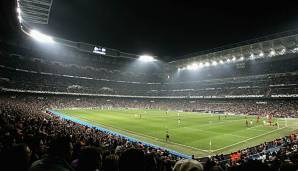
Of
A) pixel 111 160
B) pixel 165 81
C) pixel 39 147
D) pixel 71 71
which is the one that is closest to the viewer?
pixel 111 160

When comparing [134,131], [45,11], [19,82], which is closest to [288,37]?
[134,131]

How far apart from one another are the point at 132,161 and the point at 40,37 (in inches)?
3491

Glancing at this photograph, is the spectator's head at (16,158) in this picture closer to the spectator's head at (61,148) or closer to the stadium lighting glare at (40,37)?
the spectator's head at (61,148)

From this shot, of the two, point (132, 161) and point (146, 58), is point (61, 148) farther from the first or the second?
point (146, 58)

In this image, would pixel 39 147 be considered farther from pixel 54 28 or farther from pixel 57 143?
pixel 54 28

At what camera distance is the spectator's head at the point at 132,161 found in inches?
97.1

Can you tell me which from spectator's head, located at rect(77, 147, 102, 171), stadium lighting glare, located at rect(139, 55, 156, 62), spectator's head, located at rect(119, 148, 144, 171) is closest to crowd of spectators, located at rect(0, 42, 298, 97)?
stadium lighting glare, located at rect(139, 55, 156, 62)

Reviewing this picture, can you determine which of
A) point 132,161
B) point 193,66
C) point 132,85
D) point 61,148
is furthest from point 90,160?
point 132,85

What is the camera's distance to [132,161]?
247 cm

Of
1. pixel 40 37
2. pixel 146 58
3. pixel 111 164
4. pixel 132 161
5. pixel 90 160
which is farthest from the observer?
pixel 146 58

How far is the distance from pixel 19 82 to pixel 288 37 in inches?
3116

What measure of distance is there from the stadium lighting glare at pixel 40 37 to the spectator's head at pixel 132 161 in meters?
83.0

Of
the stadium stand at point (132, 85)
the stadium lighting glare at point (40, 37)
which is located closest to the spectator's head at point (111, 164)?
the stadium stand at point (132, 85)

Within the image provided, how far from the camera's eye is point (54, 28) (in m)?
68.5
